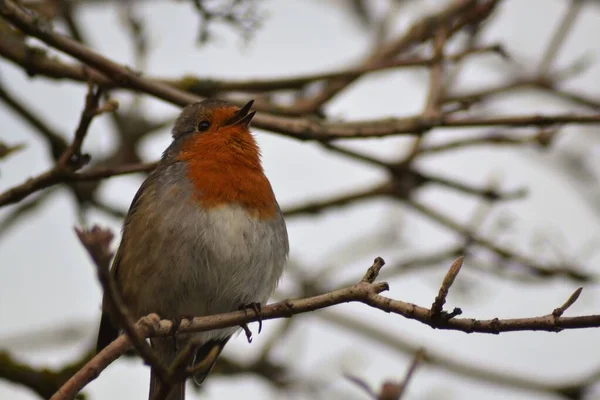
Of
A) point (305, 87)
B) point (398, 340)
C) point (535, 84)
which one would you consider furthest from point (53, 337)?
point (535, 84)

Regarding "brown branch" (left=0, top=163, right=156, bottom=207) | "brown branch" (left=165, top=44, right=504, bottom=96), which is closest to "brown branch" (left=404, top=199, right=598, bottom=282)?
"brown branch" (left=165, top=44, right=504, bottom=96)

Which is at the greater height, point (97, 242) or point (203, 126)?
point (203, 126)

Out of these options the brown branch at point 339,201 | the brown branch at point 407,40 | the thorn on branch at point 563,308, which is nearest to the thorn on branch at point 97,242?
the thorn on branch at point 563,308

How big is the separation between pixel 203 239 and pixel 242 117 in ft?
3.51

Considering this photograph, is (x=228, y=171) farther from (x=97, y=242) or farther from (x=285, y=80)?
(x=97, y=242)

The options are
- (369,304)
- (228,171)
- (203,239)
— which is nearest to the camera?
(369,304)

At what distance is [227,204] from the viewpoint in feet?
16.6

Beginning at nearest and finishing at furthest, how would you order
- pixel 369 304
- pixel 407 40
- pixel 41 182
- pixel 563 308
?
pixel 563 308 → pixel 369 304 → pixel 41 182 → pixel 407 40

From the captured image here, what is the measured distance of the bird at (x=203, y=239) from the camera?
489cm

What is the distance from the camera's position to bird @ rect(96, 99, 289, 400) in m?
4.89

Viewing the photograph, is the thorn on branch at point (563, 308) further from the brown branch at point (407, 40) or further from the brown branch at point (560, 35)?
the brown branch at point (560, 35)

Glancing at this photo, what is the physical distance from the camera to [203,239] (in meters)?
4.85

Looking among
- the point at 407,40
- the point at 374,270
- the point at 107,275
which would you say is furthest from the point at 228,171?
the point at 107,275

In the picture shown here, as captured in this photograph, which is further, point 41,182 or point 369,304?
point 41,182
